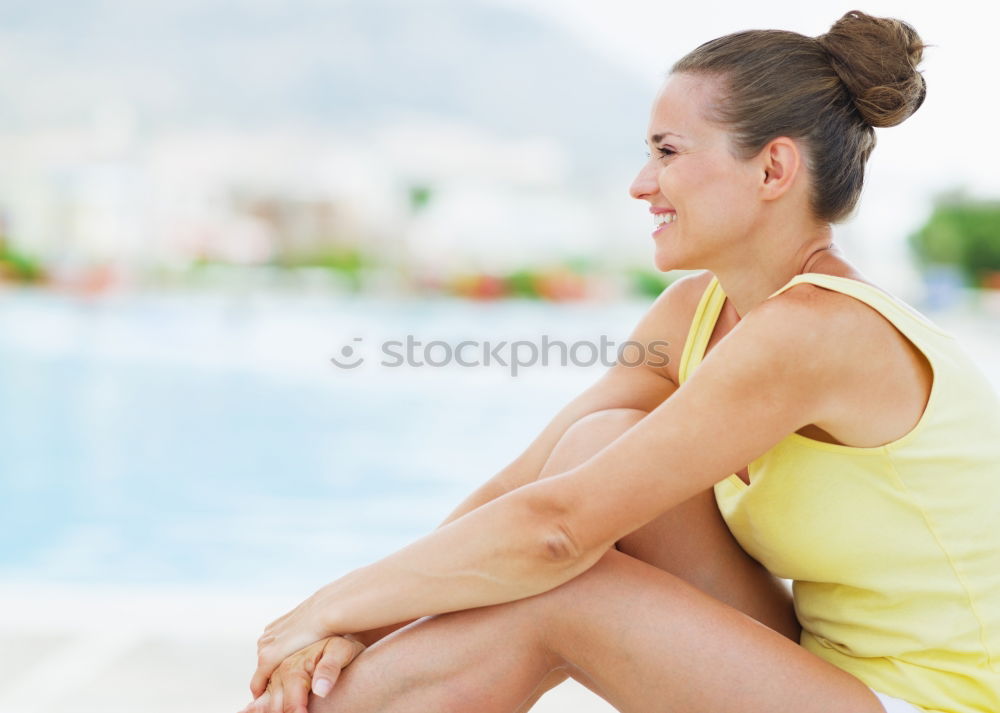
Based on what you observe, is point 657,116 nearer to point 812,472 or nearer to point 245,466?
point 812,472

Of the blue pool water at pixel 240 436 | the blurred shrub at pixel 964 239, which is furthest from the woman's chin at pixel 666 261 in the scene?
the blurred shrub at pixel 964 239

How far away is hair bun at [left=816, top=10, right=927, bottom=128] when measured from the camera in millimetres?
1097

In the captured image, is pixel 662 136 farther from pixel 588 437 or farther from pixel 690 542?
pixel 690 542

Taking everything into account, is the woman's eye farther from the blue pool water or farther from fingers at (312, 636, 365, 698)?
the blue pool water

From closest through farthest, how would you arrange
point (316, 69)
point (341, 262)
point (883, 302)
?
point (883, 302) < point (341, 262) < point (316, 69)

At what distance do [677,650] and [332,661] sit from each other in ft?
1.10

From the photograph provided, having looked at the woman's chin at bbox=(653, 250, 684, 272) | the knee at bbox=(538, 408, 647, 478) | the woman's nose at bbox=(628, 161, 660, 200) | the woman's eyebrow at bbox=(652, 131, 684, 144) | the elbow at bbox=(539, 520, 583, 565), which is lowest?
the elbow at bbox=(539, 520, 583, 565)

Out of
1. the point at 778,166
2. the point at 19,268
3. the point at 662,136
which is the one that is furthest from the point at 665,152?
the point at 19,268

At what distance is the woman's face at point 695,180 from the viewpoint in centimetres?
113

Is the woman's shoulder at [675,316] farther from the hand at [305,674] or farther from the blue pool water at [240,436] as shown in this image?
the blue pool water at [240,436]

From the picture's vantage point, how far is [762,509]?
1103 millimetres

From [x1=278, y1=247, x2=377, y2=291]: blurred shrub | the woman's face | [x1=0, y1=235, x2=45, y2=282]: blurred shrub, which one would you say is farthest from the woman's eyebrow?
[x1=278, y1=247, x2=377, y2=291]: blurred shrub

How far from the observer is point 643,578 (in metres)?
1.04

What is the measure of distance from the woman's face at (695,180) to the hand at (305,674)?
0.53 meters
